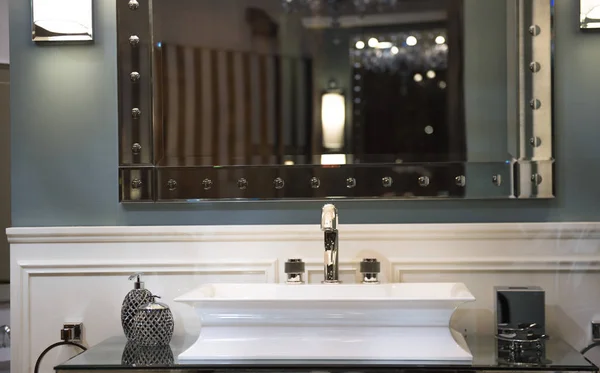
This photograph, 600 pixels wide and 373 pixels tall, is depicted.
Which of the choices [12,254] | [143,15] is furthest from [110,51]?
[12,254]

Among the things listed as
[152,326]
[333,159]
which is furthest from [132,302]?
[333,159]

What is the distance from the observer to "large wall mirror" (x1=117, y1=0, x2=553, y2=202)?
1.58 m

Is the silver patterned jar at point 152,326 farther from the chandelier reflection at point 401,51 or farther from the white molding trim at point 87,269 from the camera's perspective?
the chandelier reflection at point 401,51

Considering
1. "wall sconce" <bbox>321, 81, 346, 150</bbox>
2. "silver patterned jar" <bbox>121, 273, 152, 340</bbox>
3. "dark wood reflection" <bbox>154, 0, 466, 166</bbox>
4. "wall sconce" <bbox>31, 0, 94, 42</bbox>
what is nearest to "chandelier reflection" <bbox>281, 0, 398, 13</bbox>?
"dark wood reflection" <bbox>154, 0, 466, 166</bbox>

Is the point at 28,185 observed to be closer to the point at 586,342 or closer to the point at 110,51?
the point at 110,51

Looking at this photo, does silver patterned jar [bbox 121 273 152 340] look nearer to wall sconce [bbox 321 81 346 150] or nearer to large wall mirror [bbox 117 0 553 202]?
large wall mirror [bbox 117 0 553 202]

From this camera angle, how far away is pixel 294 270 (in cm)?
150

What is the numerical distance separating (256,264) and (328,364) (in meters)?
0.43

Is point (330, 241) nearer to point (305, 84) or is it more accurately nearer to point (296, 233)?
point (296, 233)

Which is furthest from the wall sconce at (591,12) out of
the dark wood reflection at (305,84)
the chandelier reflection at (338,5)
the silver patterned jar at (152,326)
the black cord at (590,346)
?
the silver patterned jar at (152,326)

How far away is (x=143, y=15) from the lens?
1643 millimetres

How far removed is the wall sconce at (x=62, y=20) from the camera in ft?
5.39

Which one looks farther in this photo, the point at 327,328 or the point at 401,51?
the point at 401,51

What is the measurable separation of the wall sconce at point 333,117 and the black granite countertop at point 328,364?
51 centimetres
